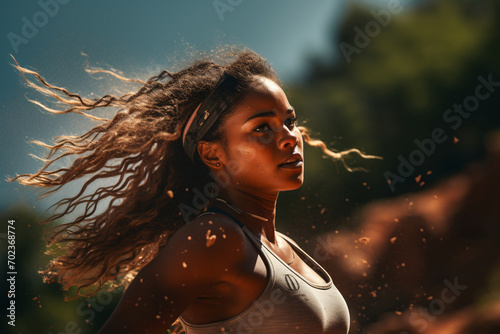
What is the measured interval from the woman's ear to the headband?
4 centimetres

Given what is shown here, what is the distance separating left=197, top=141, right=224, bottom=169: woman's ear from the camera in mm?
2656

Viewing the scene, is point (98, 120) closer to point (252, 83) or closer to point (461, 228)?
point (252, 83)

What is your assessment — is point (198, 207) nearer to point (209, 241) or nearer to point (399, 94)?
point (209, 241)

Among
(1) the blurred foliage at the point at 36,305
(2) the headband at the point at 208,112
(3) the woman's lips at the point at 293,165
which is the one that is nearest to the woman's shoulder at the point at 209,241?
(3) the woman's lips at the point at 293,165

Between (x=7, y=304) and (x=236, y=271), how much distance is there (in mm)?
8346

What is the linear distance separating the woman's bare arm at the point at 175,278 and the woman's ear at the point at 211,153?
0.52 metres

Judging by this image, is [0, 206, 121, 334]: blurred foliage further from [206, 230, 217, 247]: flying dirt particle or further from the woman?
[206, 230, 217, 247]: flying dirt particle

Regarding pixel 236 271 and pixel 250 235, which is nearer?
pixel 236 271

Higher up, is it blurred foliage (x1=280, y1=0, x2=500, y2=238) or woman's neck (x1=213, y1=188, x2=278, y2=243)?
blurred foliage (x1=280, y1=0, x2=500, y2=238)

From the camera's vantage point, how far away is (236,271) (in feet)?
7.23

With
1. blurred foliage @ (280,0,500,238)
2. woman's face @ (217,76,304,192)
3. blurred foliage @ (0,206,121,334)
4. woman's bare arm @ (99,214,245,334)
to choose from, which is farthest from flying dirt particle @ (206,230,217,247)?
blurred foliage @ (280,0,500,238)

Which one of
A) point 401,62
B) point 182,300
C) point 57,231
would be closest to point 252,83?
point 182,300

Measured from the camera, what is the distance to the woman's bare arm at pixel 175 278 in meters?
2.07

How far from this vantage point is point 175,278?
2.12 m
